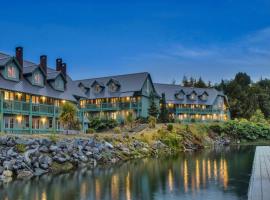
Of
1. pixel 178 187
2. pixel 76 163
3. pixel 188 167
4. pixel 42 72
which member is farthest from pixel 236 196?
pixel 42 72

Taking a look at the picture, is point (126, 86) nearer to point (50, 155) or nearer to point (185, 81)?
point (50, 155)

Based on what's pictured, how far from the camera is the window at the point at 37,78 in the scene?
55.8 m

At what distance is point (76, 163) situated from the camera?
142 feet

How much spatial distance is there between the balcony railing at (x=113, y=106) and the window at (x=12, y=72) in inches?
1377

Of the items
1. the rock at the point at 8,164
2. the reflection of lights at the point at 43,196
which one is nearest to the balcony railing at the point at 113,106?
the rock at the point at 8,164

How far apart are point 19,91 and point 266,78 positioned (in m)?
151

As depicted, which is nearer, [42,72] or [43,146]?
[43,146]

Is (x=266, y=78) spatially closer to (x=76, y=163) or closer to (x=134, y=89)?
(x=134, y=89)

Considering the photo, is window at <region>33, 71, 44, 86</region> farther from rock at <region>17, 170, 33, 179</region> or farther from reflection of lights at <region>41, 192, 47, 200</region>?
reflection of lights at <region>41, 192, 47, 200</region>

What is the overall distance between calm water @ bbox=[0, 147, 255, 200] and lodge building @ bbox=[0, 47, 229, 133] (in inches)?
675

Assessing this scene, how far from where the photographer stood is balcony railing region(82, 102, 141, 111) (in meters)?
82.8

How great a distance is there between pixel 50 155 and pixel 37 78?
19165mm

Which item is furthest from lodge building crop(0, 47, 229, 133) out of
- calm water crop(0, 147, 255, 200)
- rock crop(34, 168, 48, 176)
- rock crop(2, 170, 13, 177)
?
A: calm water crop(0, 147, 255, 200)

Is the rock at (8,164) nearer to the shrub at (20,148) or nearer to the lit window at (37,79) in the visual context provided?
the shrub at (20,148)
